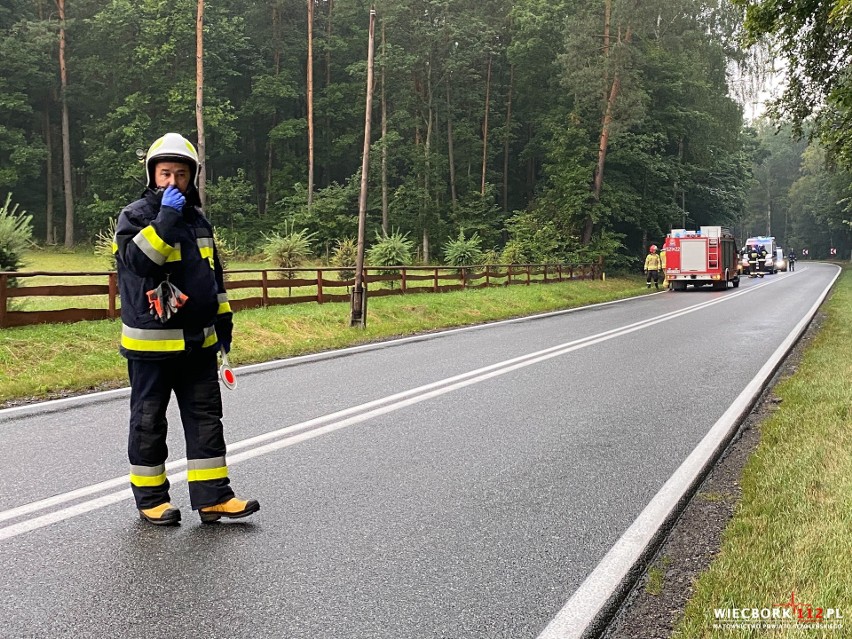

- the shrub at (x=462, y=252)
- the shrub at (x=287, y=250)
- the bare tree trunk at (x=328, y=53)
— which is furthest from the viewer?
the bare tree trunk at (x=328, y=53)

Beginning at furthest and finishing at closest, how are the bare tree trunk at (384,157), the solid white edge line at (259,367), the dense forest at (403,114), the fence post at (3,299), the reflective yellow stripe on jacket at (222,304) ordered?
the bare tree trunk at (384,157)
the dense forest at (403,114)
the fence post at (3,299)
the solid white edge line at (259,367)
the reflective yellow stripe on jacket at (222,304)

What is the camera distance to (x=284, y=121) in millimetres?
47906

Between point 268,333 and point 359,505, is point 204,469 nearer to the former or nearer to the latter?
point 359,505

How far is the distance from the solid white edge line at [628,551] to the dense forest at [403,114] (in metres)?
28.7

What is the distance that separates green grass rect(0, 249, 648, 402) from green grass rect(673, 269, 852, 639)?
733 centimetres

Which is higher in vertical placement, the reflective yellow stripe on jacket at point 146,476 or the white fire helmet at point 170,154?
the white fire helmet at point 170,154

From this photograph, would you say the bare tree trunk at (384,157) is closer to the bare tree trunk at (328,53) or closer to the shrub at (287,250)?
the bare tree trunk at (328,53)

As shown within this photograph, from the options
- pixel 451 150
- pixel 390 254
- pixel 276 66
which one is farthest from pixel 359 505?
pixel 276 66

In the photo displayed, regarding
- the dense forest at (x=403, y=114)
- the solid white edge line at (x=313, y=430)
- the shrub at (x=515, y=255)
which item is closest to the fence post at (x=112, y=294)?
the solid white edge line at (x=313, y=430)

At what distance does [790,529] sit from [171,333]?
11.6ft

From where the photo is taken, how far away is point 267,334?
1363 centimetres

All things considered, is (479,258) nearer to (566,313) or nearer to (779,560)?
(566,313)

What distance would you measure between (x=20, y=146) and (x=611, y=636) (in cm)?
4677

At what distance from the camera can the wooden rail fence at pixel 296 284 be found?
1130cm
